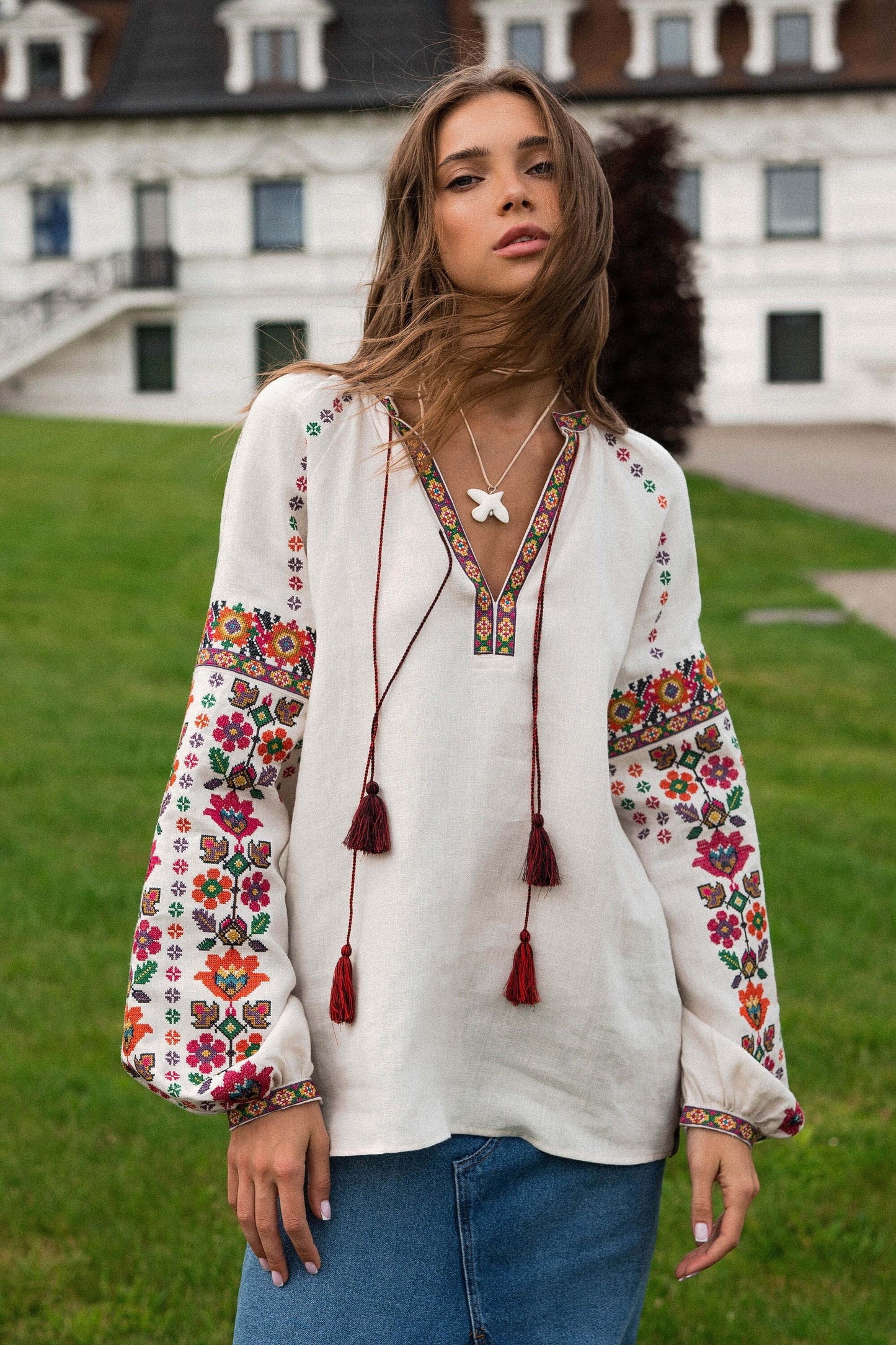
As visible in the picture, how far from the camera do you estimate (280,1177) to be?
64.4 inches

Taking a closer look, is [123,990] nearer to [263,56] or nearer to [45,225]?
[263,56]

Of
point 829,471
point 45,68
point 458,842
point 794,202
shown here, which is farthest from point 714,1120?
point 45,68

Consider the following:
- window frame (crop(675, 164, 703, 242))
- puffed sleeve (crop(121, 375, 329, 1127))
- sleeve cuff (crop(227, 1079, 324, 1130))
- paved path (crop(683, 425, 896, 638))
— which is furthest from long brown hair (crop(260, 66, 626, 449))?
window frame (crop(675, 164, 703, 242))

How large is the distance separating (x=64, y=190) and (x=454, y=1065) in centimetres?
3738

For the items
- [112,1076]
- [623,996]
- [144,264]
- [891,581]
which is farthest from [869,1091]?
[144,264]

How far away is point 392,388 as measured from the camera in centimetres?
180

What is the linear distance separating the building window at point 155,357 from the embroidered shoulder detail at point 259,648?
35.5 metres

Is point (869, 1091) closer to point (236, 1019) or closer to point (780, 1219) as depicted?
point (780, 1219)

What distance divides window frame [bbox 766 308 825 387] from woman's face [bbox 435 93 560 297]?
111 feet

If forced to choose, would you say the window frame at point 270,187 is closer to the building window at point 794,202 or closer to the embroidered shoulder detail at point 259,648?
the building window at point 794,202

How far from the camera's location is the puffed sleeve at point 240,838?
5.38 ft

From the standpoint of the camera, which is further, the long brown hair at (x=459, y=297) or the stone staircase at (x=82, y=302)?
the stone staircase at (x=82, y=302)

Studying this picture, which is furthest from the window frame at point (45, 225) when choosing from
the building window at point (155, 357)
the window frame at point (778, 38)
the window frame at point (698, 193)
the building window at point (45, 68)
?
the window frame at point (778, 38)

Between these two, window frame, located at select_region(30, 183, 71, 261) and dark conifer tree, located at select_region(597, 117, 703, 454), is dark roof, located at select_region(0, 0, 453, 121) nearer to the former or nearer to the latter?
window frame, located at select_region(30, 183, 71, 261)
